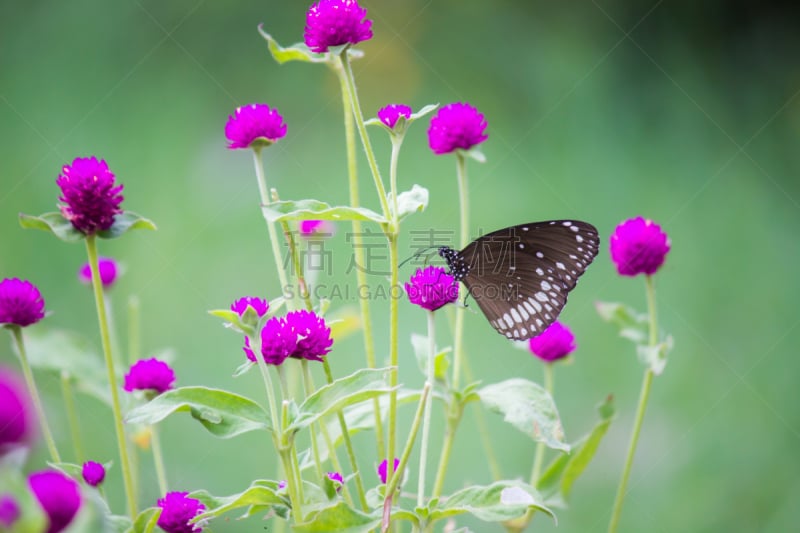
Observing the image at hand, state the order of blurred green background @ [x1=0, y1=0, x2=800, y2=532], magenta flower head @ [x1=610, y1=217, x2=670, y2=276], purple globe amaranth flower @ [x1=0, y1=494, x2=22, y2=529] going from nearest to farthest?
1. purple globe amaranth flower @ [x1=0, y1=494, x2=22, y2=529]
2. magenta flower head @ [x1=610, y1=217, x2=670, y2=276]
3. blurred green background @ [x1=0, y1=0, x2=800, y2=532]

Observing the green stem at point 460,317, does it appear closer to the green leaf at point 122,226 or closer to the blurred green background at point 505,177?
the green leaf at point 122,226

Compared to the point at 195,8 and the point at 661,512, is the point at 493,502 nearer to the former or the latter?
the point at 661,512

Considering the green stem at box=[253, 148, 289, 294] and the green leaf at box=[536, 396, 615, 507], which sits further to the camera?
the green leaf at box=[536, 396, 615, 507]

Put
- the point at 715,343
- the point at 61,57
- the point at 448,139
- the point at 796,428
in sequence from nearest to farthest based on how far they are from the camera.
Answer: the point at 448,139 < the point at 796,428 < the point at 715,343 < the point at 61,57

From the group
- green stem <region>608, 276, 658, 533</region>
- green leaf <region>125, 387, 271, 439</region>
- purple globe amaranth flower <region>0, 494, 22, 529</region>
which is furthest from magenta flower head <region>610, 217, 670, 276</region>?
purple globe amaranth flower <region>0, 494, 22, 529</region>

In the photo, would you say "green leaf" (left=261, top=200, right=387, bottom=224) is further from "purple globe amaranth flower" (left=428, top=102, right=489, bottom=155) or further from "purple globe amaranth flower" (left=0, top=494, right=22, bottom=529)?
"purple globe amaranth flower" (left=0, top=494, right=22, bottom=529)

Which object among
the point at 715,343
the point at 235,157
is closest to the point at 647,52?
the point at 715,343
